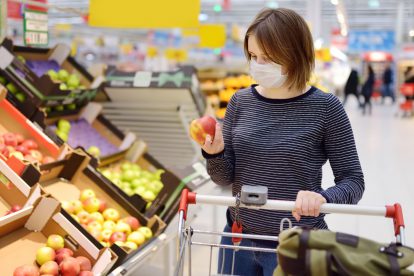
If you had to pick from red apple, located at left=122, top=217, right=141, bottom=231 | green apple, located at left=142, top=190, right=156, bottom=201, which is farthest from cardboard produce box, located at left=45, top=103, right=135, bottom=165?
red apple, located at left=122, top=217, right=141, bottom=231

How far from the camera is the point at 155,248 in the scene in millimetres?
3080

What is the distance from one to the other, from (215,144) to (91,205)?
1.55 metres

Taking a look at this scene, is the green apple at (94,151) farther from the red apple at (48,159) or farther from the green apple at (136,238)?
the green apple at (136,238)

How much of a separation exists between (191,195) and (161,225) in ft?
5.08

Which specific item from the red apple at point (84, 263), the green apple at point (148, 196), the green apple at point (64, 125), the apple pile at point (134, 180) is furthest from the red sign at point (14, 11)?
the red apple at point (84, 263)

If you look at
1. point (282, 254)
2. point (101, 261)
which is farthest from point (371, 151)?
point (282, 254)

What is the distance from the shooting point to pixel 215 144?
70.4 inches

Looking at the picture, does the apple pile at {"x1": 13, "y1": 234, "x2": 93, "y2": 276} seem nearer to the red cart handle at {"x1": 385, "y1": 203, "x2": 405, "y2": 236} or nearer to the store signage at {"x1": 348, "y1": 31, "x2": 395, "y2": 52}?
the red cart handle at {"x1": 385, "y1": 203, "x2": 405, "y2": 236}

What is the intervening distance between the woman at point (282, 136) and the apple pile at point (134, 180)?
6.02 ft

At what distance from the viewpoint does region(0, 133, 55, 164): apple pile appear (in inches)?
123

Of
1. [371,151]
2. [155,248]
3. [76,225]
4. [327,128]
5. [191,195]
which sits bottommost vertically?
[371,151]

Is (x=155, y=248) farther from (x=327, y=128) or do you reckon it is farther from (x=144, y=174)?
(x=327, y=128)

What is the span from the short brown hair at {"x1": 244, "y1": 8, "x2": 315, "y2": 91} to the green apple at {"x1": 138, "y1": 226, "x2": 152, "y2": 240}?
1617 millimetres

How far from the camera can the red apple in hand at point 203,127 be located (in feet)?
5.64
